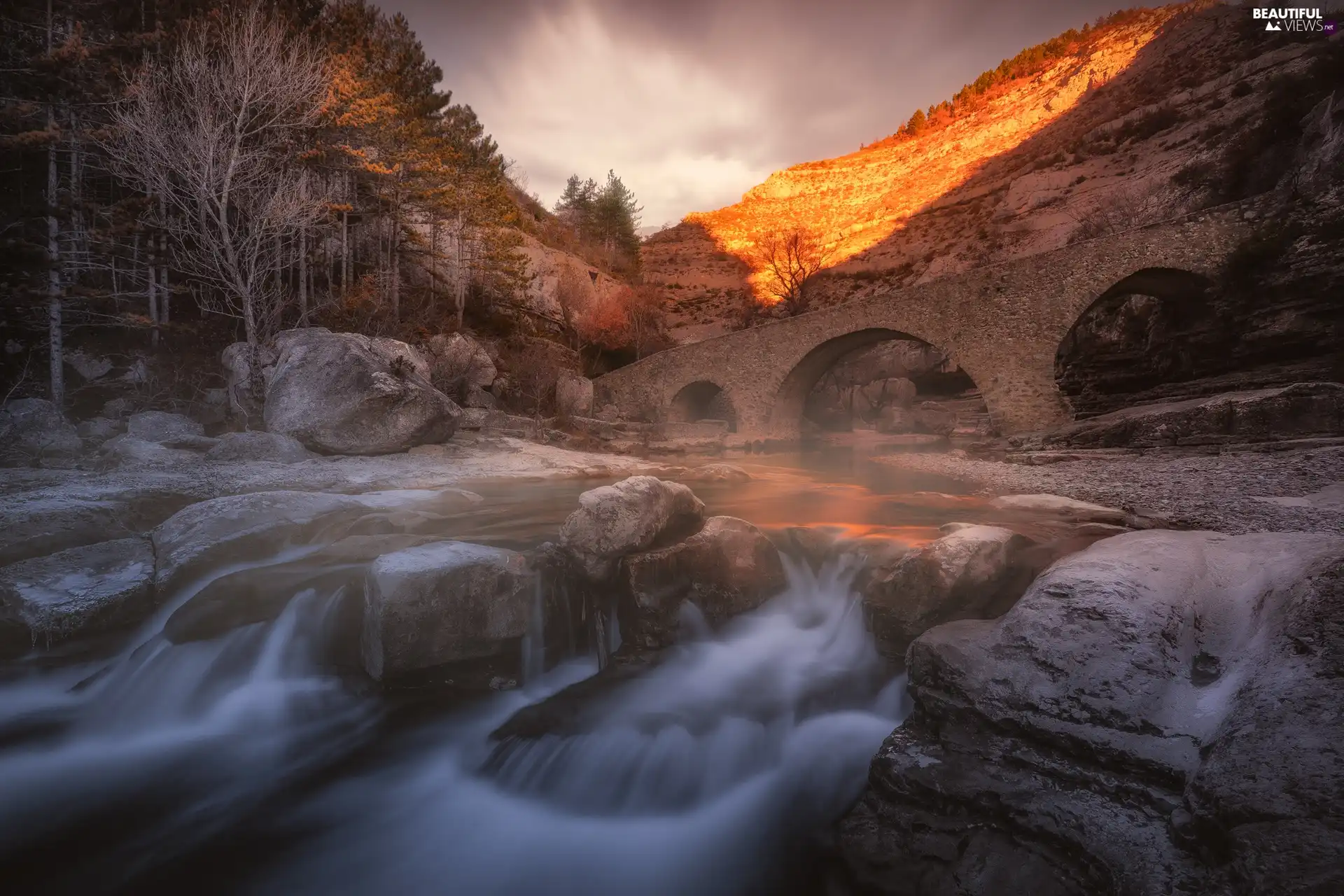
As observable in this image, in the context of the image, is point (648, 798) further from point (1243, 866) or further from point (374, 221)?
point (374, 221)

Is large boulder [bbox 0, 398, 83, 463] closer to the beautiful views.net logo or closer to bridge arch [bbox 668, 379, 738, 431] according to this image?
bridge arch [bbox 668, 379, 738, 431]

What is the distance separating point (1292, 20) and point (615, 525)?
1347 inches

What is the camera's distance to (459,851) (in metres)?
2.91

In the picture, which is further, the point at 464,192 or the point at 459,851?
the point at 464,192

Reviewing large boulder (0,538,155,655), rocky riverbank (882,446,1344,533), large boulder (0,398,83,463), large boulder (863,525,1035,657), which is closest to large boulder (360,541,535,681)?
large boulder (0,538,155,655)

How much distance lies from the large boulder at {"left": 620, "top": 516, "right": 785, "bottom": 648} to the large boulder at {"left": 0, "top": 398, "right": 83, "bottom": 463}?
979 cm

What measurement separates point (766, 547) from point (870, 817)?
268 cm

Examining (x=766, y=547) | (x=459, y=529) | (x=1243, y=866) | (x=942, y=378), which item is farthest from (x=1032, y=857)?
(x=942, y=378)

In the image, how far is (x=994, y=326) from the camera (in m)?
15.5

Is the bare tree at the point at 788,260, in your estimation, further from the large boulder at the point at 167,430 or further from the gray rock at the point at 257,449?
the large boulder at the point at 167,430

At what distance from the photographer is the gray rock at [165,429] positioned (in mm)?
9250

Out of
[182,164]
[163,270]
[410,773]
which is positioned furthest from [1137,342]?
[163,270]

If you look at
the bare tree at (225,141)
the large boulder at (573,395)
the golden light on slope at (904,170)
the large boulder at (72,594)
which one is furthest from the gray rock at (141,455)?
the golden light on slope at (904,170)

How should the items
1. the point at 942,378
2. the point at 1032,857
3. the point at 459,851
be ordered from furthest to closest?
the point at 942,378
the point at 459,851
the point at 1032,857
